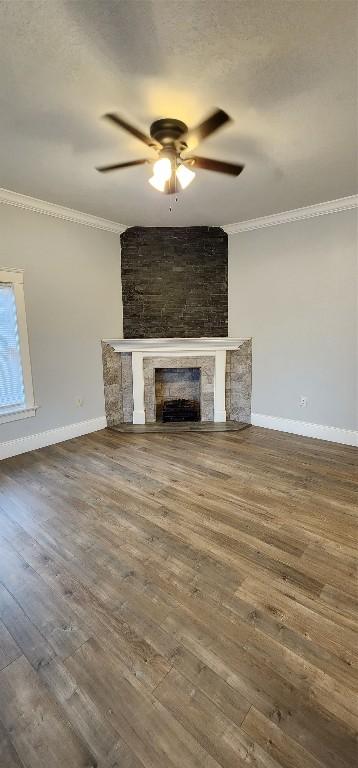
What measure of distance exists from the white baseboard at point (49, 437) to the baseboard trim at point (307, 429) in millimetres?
2103

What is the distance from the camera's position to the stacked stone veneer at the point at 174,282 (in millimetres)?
4379

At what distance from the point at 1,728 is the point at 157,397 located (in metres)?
3.76

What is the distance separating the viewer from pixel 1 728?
3.69 feet

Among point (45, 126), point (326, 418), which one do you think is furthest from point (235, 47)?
point (326, 418)

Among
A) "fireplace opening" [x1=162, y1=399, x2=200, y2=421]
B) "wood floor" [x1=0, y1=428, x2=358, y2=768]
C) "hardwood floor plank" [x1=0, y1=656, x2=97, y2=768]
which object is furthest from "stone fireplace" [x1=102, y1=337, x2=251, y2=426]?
"hardwood floor plank" [x1=0, y1=656, x2=97, y2=768]

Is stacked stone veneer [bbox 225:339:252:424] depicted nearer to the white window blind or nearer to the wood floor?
the wood floor

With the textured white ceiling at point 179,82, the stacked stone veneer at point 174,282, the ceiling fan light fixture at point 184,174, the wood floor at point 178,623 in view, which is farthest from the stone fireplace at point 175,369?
the ceiling fan light fixture at point 184,174

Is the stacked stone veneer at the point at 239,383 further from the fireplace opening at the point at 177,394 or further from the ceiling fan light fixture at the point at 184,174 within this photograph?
the ceiling fan light fixture at the point at 184,174

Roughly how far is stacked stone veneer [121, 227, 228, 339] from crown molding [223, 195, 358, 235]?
254mm

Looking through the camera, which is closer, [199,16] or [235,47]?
[199,16]

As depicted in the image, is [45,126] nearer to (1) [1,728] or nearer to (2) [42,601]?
(2) [42,601]

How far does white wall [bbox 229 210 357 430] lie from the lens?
3586 mm

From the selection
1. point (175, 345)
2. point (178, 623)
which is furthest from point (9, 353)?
point (178, 623)

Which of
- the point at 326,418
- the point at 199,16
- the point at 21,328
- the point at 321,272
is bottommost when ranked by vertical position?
the point at 326,418
